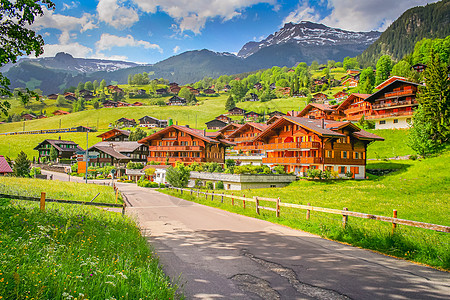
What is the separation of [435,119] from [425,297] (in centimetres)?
5039

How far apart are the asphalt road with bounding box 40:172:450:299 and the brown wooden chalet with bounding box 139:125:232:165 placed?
54.1 meters

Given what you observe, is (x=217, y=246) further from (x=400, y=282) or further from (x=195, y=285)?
(x=400, y=282)

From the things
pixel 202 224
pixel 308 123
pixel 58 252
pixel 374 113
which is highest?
pixel 374 113

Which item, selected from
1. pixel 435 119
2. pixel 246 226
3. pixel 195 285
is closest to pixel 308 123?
pixel 435 119

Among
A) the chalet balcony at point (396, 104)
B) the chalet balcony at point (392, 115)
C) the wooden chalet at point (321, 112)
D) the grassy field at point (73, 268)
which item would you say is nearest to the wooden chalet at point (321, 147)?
the chalet balcony at point (392, 115)

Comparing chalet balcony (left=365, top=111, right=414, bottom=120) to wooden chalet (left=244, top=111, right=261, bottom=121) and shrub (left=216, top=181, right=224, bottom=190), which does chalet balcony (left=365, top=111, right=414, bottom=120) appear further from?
wooden chalet (left=244, top=111, right=261, bottom=121)

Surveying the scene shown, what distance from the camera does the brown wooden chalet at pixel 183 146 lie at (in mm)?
67125

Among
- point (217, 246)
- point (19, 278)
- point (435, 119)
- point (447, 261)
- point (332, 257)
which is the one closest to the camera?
point (19, 278)

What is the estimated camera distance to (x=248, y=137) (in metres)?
77.4

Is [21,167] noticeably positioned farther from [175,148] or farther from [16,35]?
[16,35]

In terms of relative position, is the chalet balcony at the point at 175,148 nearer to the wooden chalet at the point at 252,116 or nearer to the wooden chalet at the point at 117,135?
the wooden chalet at the point at 117,135

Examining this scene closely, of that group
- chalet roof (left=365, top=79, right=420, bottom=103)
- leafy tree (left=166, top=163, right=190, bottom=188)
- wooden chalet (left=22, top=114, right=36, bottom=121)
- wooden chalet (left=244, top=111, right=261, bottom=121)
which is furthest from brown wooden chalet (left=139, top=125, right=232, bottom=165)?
wooden chalet (left=22, top=114, right=36, bottom=121)

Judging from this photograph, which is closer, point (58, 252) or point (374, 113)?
point (58, 252)

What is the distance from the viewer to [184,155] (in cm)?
6912
